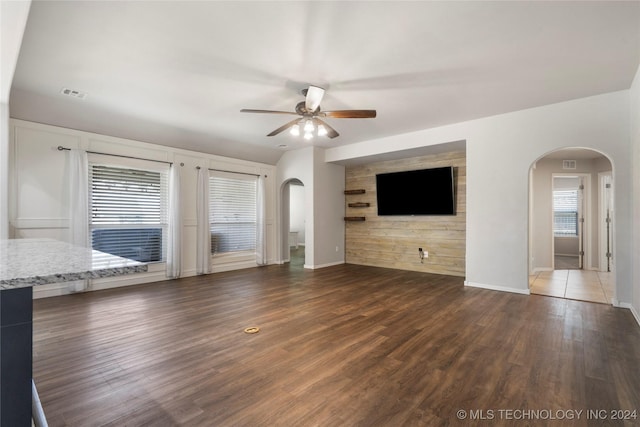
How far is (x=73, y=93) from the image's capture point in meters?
3.73

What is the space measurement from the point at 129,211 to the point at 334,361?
15.2 feet

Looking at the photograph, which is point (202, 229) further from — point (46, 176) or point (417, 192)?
point (417, 192)

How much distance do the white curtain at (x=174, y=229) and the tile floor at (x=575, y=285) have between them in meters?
6.09

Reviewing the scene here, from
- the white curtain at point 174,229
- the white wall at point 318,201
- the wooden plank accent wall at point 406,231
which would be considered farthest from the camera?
the white wall at point 318,201

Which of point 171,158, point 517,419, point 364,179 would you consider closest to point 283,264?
point 364,179

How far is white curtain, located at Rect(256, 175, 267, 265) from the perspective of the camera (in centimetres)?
698

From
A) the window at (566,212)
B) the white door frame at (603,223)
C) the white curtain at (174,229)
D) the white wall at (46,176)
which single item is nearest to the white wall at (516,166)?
the white door frame at (603,223)

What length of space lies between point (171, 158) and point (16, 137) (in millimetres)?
2080

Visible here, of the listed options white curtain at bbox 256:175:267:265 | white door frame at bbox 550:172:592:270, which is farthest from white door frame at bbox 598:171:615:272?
white curtain at bbox 256:175:267:265

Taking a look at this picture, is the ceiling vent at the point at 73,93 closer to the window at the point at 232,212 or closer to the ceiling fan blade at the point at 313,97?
the window at the point at 232,212

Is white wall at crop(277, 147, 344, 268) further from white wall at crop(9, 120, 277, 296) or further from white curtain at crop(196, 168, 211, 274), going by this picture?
white wall at crop(9, 120, 277, 296)

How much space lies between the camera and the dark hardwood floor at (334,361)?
1.76 metres

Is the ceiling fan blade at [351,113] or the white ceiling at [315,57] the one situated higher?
the white ceiling at [315,57]

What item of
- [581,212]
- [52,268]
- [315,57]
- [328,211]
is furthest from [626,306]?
[52,268]
